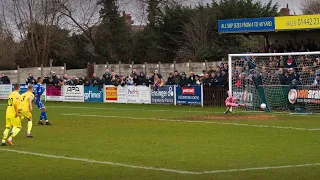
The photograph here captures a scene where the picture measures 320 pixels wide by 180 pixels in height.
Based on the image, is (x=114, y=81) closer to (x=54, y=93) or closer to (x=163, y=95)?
(x=163, y=95)

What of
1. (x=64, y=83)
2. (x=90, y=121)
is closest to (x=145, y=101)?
(x=64, y=83)

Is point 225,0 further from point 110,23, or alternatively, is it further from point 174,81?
point 174,81

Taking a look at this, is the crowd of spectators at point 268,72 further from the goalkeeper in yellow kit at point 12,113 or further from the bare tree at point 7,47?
the bare tree at point 7,47

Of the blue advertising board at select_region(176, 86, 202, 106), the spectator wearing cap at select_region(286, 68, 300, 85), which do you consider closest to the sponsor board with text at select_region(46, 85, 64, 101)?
the blue advertising board at select_region(176, 86, 202, 106)

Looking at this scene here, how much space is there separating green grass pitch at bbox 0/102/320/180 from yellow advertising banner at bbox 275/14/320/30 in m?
8.41

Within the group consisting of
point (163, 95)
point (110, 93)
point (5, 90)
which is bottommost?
point (163, 95)

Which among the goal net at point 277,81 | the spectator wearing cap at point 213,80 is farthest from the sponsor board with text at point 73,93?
the goal net at point 277,81

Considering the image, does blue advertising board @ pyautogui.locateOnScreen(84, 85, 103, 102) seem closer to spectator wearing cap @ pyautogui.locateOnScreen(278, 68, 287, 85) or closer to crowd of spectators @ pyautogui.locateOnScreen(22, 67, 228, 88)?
crowd of spectators @ pyautogui.locateOnScreen(22, 67, 228, 88)

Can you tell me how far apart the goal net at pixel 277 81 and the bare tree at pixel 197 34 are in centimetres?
2387

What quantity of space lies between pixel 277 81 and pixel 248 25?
6559 millimetres

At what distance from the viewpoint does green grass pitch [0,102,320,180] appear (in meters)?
12.9

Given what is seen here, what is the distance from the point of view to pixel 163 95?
3784cm

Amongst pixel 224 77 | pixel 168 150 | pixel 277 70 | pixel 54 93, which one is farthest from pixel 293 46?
pixel 168 150

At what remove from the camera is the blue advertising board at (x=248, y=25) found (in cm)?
3575
